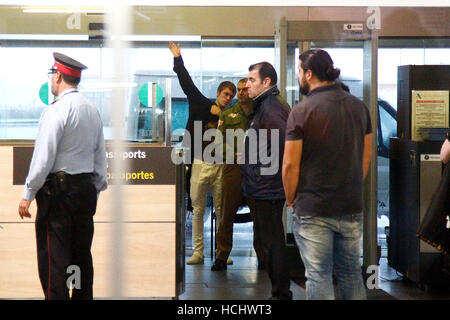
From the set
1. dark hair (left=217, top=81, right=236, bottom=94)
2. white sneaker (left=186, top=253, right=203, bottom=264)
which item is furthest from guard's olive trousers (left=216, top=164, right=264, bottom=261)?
dark hair (left=217, top=81, right=236, bottom=94)

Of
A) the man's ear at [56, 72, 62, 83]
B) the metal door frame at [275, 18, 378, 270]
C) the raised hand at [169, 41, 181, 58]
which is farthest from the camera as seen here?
the raised hand at [169, 41, 181, 58]

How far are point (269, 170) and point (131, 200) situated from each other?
0.83 meters

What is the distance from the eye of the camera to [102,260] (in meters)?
4.89

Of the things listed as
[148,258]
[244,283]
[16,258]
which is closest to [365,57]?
[244,283]

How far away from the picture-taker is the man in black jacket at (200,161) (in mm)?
6297

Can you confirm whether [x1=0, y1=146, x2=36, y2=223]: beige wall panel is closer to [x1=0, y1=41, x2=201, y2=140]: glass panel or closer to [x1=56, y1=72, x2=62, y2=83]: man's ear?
[x1=0, y1=41, x2=201, y2=140]: glass panel

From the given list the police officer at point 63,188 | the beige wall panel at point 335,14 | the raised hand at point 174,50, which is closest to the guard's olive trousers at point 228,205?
the raised hand at point 174,50

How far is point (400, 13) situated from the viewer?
6367mm

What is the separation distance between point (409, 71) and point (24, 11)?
285 cm

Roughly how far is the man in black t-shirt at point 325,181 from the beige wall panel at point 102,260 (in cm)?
134

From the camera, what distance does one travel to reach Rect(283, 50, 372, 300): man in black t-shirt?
3.70 metres

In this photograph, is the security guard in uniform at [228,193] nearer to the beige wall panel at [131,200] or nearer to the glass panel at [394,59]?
the glass panel at [394,59]

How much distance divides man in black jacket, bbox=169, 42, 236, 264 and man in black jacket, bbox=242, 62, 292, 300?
1354mm
